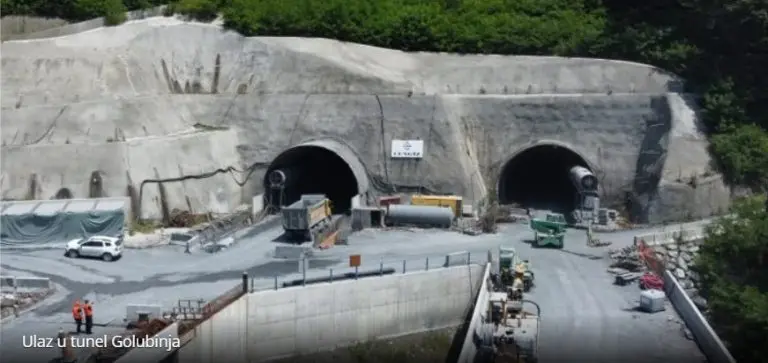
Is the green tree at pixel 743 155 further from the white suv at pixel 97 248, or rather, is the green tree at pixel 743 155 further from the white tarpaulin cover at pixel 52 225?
the white suv at pixel 97 248

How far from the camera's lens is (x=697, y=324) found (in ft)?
107

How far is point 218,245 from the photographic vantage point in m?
44.2

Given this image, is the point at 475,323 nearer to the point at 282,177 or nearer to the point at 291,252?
the point at 291,252

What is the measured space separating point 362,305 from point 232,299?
518 cm

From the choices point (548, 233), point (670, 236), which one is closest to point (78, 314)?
point (548, 233)

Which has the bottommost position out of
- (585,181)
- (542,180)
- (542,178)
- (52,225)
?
(52,225)

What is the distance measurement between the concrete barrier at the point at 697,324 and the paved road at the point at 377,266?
38 cm

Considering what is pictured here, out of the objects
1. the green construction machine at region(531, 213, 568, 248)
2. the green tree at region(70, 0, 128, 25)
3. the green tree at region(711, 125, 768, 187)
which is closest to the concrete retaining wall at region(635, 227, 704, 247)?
the green construction machine at region(531, 213, 568, 248)

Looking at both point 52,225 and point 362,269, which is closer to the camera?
point 362,269

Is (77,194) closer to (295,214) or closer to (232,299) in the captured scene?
(295,214)

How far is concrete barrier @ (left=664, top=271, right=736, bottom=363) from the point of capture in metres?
29.4

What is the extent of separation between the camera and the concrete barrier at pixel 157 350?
1125 inches

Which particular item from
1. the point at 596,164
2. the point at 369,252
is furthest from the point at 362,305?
the point at 596,164

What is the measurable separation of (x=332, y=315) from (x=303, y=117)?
63.2 ft
